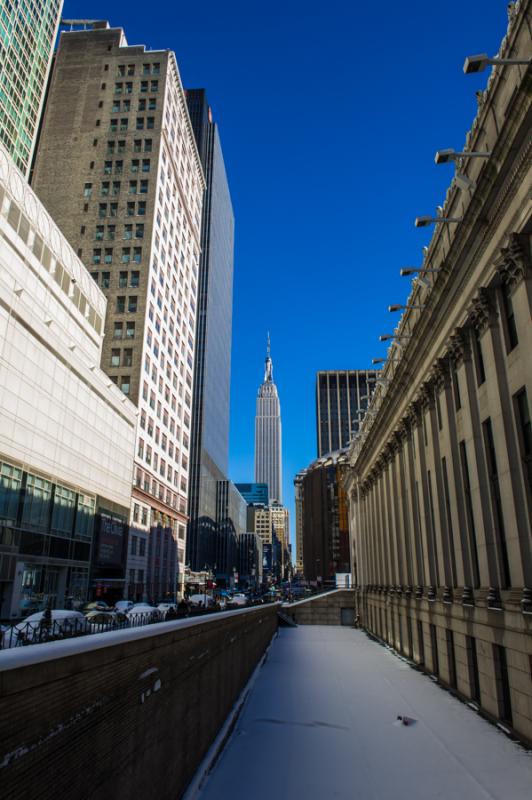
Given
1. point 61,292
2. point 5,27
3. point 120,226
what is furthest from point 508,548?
point 5,27

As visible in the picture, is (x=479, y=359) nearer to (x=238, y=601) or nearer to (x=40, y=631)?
(x=40, y=631)

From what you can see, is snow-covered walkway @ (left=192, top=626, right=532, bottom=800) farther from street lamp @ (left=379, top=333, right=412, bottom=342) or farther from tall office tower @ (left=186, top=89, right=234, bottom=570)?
tall office tower @ (left=186, top=89, right=234, bottom=570)

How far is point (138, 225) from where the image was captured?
7738cm

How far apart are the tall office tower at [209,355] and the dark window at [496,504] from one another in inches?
5018

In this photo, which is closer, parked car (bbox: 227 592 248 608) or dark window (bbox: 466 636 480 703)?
dark window (bbox: 466 636 480 703)

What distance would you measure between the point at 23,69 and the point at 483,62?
129 metres

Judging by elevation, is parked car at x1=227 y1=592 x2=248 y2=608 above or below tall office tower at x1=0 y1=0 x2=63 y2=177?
below

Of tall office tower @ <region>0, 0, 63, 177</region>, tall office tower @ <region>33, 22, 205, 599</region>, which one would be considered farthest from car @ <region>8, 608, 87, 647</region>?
tall office tower @ <region>0, 0, 63, 177</region>

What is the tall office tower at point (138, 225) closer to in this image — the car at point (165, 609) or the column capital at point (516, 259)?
the car at point (165, 609)

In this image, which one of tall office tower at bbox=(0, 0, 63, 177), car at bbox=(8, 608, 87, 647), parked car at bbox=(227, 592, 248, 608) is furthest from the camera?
tall office tower at bbox=(0, 0, 63, 177)

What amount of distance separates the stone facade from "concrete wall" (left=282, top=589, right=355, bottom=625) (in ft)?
138

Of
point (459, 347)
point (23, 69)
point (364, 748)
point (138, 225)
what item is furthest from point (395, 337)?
point (23, 69)

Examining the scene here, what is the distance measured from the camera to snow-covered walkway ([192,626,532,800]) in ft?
51.0

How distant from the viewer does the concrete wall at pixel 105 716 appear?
6738 millimetres
